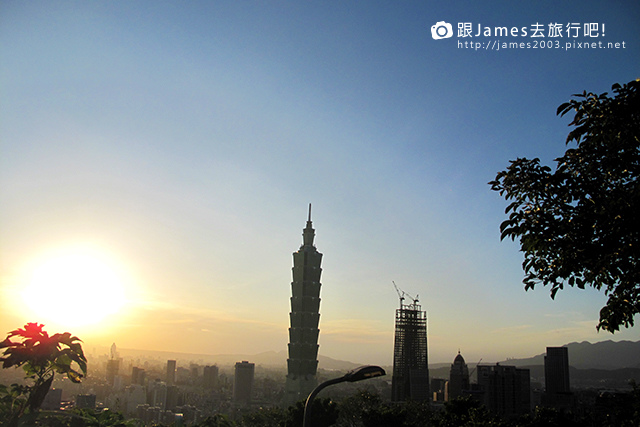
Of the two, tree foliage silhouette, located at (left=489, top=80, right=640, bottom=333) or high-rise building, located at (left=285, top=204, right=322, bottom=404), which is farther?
high-rise building, located at (left=285, top=204, right=322, bottom=404)

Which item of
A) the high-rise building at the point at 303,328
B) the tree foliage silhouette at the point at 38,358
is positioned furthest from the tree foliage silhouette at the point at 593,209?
the high-rise building at the point at 303,328

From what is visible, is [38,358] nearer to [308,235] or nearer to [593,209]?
[593,209]

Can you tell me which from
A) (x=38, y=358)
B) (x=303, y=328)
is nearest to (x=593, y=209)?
(x=38, y=358)

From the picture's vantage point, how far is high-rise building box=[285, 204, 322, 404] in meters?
177


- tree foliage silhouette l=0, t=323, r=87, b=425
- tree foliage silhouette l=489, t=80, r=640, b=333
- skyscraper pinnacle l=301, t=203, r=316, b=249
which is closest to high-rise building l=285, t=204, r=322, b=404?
skyscraper pinnacle l=301, t=203, r=316, b=249

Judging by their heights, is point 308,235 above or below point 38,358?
above

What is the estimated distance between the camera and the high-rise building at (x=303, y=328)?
582ft

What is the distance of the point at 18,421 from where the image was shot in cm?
1688

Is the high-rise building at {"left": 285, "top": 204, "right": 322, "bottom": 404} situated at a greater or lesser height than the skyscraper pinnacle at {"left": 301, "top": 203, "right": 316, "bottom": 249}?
lesser

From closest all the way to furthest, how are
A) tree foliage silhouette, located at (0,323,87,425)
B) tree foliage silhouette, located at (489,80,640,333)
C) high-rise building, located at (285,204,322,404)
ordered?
tree foliage silhouette, located at (489,80,640,333) < tree foliage silhouette, located at (0,323,87,425) < high-rise building, located at (285,204,322,404)

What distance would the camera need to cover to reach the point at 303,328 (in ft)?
581

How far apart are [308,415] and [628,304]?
9424 millimetres

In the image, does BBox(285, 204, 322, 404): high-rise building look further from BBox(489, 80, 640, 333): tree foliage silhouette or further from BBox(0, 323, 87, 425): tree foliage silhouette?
BBox(489, 80, 640, 333): tree foliage silhouette

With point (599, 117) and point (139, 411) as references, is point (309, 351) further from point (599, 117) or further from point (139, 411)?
point (599, 117)
